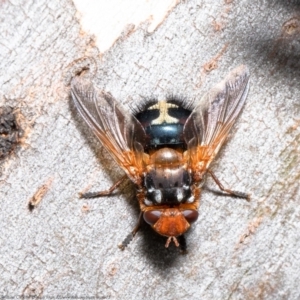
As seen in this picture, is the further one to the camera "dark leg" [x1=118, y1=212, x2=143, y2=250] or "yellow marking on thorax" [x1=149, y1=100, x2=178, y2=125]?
"yellow marking on thorax" [x1=149, y1=100, x2=178, y2=125]

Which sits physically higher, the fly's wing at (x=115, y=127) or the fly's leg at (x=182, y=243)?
the fly's wing at (x=115, y=127)

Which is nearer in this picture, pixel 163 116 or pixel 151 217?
pixel 151 217

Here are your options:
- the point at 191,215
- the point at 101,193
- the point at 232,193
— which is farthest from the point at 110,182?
the point at 232,193

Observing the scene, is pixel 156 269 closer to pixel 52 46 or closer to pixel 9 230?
pixel 9 230

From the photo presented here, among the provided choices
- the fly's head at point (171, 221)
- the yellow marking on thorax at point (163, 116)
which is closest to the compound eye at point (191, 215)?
the fly's head at point (171, 221)

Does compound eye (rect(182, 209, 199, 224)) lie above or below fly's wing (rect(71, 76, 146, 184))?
below

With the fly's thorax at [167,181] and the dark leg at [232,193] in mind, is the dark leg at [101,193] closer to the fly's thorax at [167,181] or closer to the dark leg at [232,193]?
the fly's thorax at [167,181]

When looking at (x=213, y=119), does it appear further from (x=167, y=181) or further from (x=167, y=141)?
(x=167, y=181)

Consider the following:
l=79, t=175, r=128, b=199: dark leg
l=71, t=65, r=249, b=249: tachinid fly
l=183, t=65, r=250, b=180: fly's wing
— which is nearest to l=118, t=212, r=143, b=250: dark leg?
l=71, t=65, r=249, b=249: tachinid fly

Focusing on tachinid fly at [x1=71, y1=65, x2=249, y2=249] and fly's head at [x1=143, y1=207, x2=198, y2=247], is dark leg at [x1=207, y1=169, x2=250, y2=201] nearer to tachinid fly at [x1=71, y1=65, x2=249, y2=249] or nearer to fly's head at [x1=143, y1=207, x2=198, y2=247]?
tachinid fly at [x1=71, y1=65, x2=249, y2=249]
